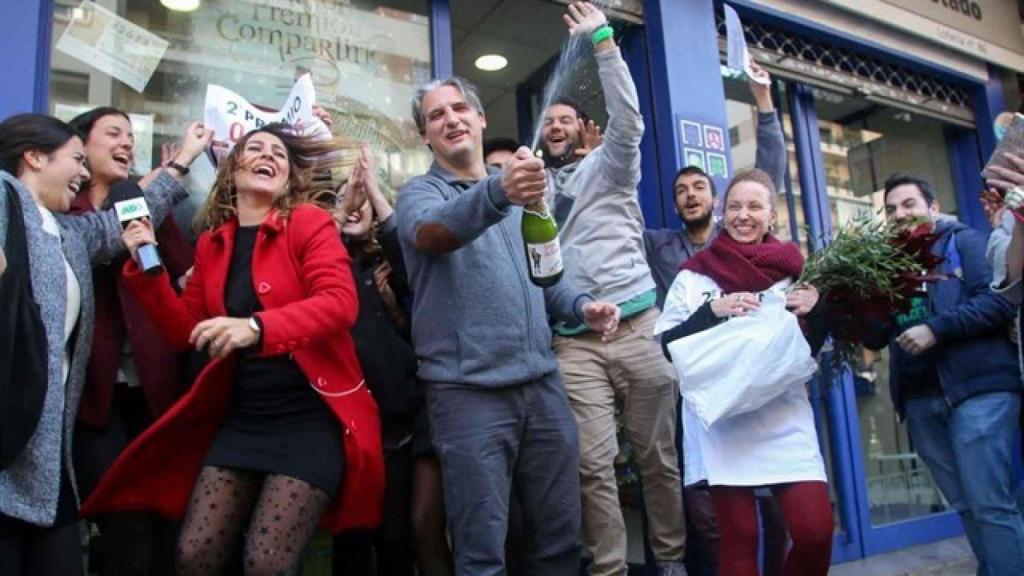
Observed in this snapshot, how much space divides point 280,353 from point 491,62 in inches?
165

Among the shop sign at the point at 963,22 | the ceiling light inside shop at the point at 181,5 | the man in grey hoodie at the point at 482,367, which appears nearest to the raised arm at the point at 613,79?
the man in grey hoodie at the point at 482,367

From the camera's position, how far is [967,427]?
354 centimetres

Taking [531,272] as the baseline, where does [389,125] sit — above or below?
above

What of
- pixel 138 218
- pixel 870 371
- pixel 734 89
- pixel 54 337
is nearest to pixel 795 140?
pixel 734 89

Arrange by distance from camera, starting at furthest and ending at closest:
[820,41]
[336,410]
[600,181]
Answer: [820,41] → [600,181] → [336,410]

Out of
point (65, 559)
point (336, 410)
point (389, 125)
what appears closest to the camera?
point (65, 559)

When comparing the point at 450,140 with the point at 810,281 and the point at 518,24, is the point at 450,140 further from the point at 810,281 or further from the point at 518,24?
the point at 518,24

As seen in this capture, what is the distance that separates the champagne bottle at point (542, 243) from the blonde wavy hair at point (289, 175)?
0.84m

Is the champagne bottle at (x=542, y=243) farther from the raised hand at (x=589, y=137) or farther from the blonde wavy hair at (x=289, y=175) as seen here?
the raised hand at (x=589, y=137)

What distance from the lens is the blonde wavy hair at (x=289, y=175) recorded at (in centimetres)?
280

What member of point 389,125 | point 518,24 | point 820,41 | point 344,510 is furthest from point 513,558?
point 820,41

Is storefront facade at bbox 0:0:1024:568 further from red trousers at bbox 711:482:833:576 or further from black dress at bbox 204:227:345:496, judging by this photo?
black dress at bbox 204:227:345:496

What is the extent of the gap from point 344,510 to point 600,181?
176cm

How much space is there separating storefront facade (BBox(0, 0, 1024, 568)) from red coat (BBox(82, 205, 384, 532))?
55.5 inches
